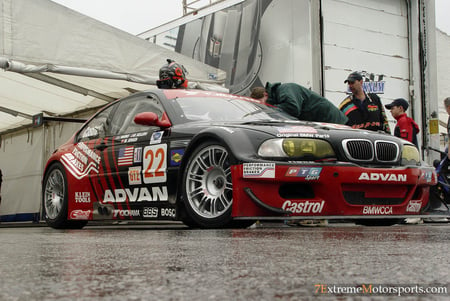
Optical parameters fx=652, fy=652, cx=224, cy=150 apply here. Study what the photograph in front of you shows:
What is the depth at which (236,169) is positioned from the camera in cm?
417

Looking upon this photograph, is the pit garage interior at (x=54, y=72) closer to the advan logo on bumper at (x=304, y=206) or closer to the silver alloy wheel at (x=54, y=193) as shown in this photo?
the silver alloy wheel at (x=54, y=193)

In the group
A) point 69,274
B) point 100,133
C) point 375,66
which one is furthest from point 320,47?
point 69,274

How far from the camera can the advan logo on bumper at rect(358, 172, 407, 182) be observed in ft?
14.4

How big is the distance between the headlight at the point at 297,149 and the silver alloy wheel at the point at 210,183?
1.04 feet

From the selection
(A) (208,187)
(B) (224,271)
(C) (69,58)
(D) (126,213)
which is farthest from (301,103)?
(B) (224,271)

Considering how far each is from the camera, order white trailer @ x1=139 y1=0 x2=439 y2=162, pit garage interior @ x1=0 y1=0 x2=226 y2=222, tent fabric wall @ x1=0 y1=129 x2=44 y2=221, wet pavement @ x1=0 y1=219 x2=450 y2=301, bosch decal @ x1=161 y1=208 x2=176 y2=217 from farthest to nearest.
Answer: tent fabric wall @ x1=0 y1=129 x2=44 y2=221, white trailer @ x1=139 y1=0 x2=439 y2=162, pit garage interior @ x1=0 y1=0 x2=226 y2=222, bosch decal @ x1=161 y1=208 x2=176 y2=217, wet pavement @ x1=0 y1=219 x2=450 y2=301

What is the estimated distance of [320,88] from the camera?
26.3ft

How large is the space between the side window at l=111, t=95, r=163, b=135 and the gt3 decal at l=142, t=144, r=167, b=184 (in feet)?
1.00

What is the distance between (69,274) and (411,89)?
7.97 m

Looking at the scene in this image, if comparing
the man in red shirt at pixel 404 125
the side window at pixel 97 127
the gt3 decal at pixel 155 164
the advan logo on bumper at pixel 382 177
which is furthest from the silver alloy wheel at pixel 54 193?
the man in red shirt at pixel 404 125

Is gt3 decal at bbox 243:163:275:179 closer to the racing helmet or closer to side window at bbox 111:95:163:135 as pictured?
side window at bbox 111:95:163:135

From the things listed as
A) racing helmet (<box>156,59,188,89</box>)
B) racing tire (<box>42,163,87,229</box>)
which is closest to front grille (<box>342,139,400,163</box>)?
racing tire (<box>42,163,87,229</box>)

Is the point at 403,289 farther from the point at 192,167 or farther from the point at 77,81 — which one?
the point at 77,81

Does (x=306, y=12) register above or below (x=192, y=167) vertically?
above
